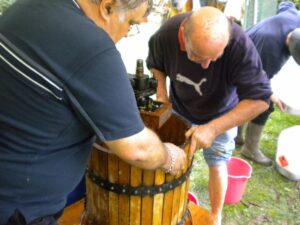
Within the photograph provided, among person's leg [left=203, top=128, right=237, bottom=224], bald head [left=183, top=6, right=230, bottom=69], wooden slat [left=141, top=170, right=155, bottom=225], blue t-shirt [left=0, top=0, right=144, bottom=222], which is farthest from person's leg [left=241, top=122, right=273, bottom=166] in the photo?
blue t-shirt [left=0, top=0, right=144, bottom=222]

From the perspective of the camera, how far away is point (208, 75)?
7.01 ft

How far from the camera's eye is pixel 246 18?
4.56m

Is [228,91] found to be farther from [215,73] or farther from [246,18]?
[246,18]

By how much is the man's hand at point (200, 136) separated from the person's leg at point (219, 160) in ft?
1.42

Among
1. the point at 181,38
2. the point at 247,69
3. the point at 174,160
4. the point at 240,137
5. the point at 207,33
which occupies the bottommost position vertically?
the point at 240,137

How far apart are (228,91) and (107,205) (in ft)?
3.49

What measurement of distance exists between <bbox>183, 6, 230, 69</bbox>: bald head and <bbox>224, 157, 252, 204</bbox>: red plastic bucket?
4.42ft

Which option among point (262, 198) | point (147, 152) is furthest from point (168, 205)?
point (262, 198)

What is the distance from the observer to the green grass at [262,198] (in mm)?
2975

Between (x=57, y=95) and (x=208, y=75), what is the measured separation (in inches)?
50.4

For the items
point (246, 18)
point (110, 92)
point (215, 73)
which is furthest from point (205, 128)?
point (246, 18)

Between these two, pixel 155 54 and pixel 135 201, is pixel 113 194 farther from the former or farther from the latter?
pixel 155 54

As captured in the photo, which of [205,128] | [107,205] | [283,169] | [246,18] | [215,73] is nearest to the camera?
[107,205]

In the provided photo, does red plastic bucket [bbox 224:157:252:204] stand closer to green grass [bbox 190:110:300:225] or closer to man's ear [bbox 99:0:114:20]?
green grass [bbox 190:110:300:225]
